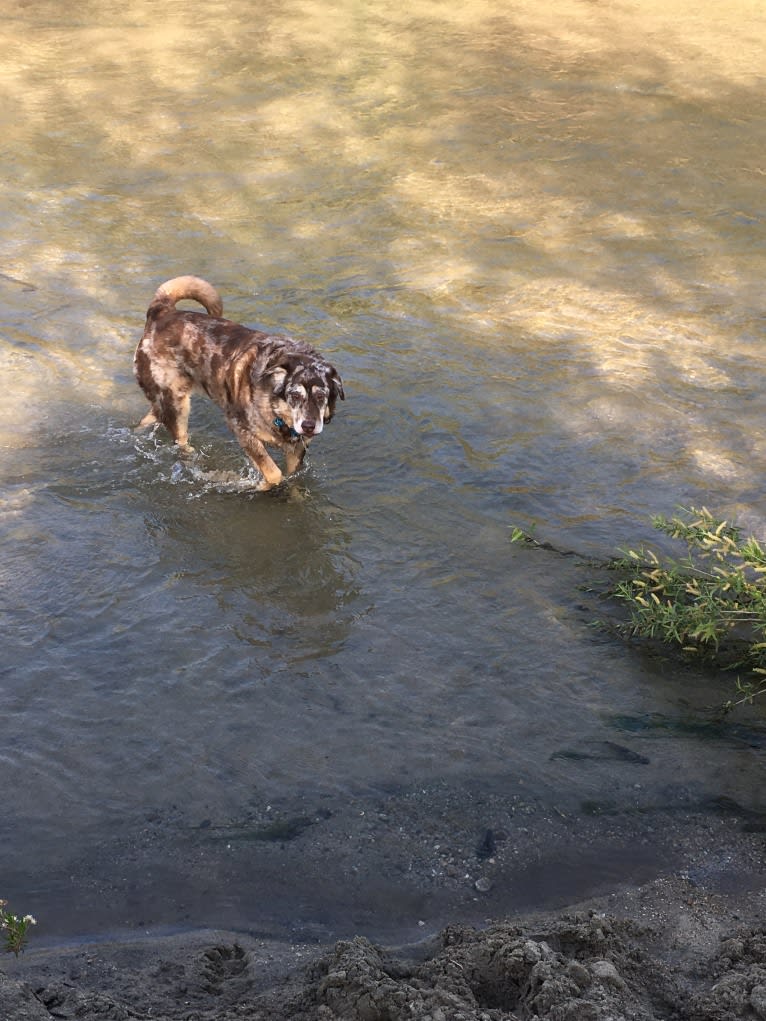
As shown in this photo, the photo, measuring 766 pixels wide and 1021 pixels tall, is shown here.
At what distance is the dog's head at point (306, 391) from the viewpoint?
7715 mm

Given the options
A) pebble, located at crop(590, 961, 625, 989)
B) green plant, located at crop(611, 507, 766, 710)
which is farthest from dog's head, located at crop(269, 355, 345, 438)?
pebble, located at crop(590, 961, 625, 989)

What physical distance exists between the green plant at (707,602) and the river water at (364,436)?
21cm

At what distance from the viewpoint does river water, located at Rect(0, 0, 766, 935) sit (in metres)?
5.90

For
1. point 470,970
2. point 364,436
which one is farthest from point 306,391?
point 470,970

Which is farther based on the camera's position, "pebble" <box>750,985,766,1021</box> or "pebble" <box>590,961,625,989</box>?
"pebble" <box>590,961,625,989</box>

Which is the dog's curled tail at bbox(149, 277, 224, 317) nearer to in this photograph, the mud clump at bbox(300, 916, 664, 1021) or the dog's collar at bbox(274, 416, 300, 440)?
the dog's collar at bbox(274, 416, 300, 440)

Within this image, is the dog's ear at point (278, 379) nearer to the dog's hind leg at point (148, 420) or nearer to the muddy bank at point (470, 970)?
the dog's hind leg at point (148, 420)

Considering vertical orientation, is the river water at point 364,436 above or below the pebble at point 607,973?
below

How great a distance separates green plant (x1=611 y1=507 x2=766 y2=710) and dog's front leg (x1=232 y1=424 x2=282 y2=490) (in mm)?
2491

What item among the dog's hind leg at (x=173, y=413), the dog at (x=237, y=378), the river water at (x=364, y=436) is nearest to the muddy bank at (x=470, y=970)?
the river water at (x=364, y=436)

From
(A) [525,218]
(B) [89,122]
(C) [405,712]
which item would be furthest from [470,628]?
(B) [89,122]

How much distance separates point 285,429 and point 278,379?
0.41 metres

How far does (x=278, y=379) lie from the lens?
309 inches

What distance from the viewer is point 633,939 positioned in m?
4.73
